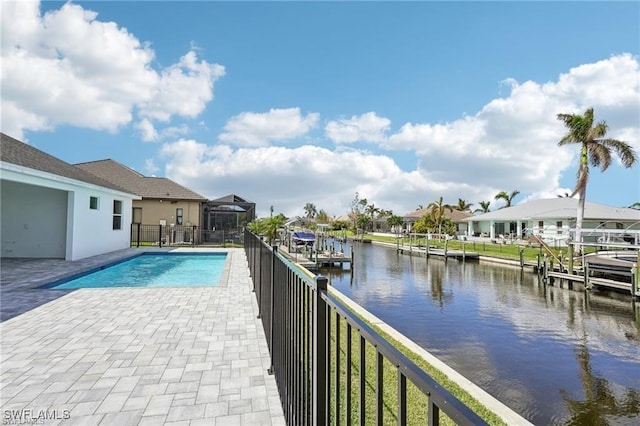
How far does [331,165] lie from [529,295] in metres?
14.2

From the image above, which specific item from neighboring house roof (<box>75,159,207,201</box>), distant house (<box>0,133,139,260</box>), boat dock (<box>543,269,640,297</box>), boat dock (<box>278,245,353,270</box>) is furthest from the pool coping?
boat dock (<box>543,269,640,297</box>)

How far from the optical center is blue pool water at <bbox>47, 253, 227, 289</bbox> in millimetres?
8900

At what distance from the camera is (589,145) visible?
20453 mm

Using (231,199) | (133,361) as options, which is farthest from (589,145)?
(133,361)

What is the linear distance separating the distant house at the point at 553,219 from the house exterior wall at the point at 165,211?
978 inches

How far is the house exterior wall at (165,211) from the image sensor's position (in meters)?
20.5

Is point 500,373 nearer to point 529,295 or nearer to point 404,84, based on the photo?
point 529,295

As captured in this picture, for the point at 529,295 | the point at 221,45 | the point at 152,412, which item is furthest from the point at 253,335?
the point at 529,295

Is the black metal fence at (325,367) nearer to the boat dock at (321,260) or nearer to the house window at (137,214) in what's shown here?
the boat dock at (321,260)

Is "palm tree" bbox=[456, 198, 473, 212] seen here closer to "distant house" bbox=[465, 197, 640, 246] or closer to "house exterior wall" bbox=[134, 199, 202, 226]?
"distant house" bbox=[465, 197, 640, 246]

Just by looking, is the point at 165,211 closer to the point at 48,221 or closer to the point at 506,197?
the point at 48,221

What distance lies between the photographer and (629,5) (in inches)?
361

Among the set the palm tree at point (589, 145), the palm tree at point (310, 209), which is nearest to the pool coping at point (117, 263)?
the palm tree at point (589, 145)

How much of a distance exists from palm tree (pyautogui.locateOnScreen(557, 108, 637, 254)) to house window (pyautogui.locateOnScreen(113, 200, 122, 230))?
24765mm
